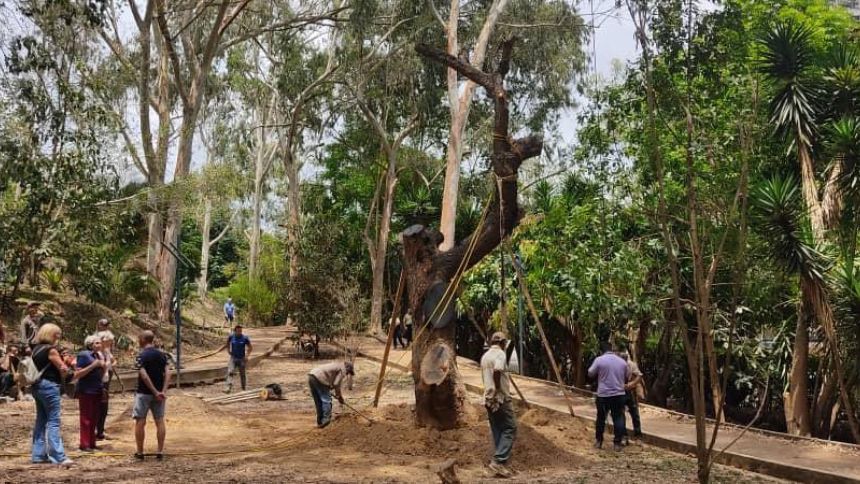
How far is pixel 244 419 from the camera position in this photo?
1306cm

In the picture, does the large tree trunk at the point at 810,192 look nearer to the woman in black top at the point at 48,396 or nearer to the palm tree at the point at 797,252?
the palm tree at the point at 797,252

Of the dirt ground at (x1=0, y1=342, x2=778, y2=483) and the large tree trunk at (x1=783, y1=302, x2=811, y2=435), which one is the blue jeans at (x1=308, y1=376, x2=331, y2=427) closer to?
the dirt ground at (x1=0, y1=342, x2=778, y2=483)

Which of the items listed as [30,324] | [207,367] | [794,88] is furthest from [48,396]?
[794,88]

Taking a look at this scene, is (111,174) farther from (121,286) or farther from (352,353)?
(352,353)

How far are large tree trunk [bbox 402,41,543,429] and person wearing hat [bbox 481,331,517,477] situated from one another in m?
1.56

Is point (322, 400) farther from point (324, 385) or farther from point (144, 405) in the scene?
point (144, 405)

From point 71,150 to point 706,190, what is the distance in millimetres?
13483

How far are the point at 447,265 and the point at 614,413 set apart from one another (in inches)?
108

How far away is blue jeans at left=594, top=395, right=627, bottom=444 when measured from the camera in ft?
33.1

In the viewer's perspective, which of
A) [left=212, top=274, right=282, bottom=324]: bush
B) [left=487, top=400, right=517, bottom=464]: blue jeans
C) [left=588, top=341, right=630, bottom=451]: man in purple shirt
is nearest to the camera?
[left=487, top=400, right=517, bottom=464]: blue jeans

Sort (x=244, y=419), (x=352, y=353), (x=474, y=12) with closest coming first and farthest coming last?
1. (x=244, y=419)
2. (x=352, y=353)
3. (x=474, y=12)

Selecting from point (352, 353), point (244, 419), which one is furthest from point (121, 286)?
point (244, 419)

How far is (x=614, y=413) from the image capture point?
400 inches

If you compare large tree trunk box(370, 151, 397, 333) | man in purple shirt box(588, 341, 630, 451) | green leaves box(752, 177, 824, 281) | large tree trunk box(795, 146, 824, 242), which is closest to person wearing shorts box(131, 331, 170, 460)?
man in purple shirt box(588, 341, 630, 451)
